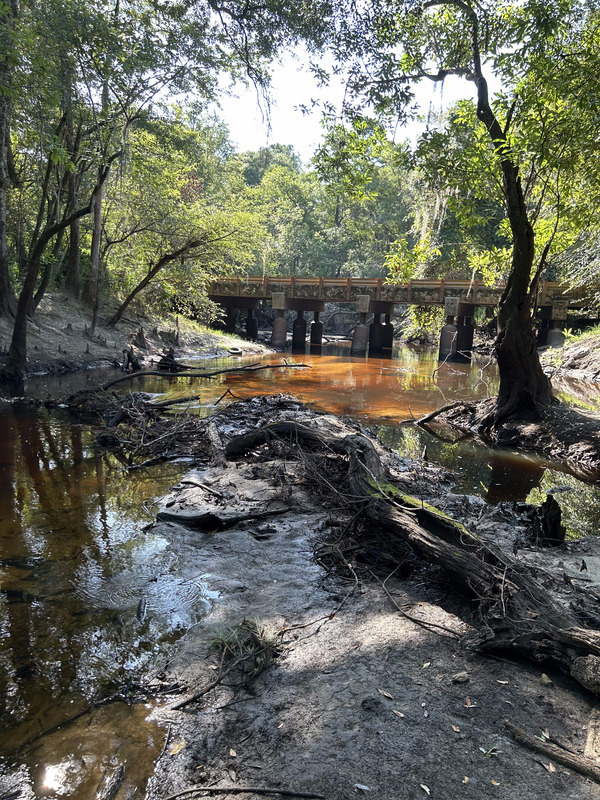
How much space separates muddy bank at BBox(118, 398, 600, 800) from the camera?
2.58 m

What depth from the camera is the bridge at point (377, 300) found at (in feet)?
92.5

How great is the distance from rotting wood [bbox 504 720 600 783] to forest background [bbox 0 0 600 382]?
27.3 ft

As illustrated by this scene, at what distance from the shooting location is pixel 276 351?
34.0 meters

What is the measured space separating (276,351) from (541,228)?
76.6 feet

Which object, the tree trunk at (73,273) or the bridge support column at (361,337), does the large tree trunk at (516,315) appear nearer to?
the tree trunk at (73,273)

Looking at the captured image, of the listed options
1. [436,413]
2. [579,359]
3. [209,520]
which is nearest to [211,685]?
[209,520]

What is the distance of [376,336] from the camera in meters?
34.3

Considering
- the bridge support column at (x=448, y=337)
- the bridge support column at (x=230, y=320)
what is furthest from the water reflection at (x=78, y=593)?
the bridge support column at (x=230, y=320)

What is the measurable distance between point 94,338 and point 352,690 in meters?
20.3

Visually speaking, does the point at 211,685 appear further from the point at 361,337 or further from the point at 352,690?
the point at 361,337

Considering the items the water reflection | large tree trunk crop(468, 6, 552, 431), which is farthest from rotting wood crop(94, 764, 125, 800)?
large tree trunk crop(468, 6, 552, 431)

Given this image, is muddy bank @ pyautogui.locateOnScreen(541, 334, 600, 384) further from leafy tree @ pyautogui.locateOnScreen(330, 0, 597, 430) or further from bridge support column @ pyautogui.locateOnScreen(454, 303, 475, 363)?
leafy tree @ pyautogui.locateOnScreen(330, 0, 597, 430)

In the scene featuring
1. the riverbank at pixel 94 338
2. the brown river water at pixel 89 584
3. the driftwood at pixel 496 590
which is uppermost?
the riverbank at pixel 94 338

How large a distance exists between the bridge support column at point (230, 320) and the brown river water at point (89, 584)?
81.1 feet
